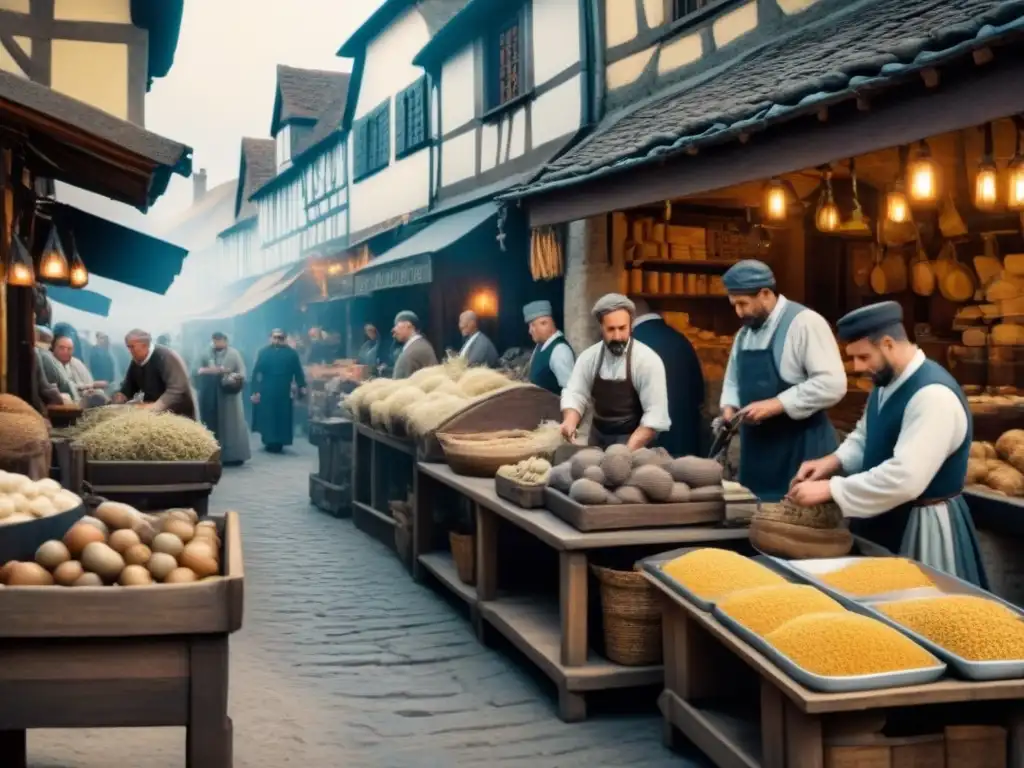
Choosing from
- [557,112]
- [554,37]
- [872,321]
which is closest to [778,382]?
[872,321]

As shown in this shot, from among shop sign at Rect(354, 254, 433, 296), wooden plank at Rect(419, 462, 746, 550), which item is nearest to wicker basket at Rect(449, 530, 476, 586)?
wooden plank at Rect(419, 462, 746, 550)

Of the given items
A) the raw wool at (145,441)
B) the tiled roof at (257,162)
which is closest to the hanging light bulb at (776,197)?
the raw wool at (145,441)

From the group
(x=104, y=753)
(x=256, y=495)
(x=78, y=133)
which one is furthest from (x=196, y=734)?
(x=256, y=495)

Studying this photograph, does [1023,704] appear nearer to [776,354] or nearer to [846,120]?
[776,354]

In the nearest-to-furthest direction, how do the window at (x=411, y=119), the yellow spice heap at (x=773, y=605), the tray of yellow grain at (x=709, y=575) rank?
the yellow spice heap at (x=773, y=605), the tray of yellow grain at (x=709, y=575), the window at (x=411, y=119)

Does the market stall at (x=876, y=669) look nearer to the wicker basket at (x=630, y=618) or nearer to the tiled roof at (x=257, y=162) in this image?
the wicker basket at (x=630, y=618)

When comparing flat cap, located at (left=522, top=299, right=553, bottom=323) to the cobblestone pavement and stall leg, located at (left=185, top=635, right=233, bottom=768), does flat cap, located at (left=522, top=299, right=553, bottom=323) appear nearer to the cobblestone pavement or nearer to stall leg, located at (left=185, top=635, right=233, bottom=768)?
the cobblestone pavement

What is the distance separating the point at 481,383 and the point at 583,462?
3562 mm

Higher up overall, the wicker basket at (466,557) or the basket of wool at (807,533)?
the basket of wool at (807,533)

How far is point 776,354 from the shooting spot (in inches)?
225

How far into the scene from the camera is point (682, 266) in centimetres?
1075

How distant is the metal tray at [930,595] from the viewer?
3.21 m

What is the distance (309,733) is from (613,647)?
142 centimetres

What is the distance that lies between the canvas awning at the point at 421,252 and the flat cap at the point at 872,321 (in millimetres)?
8324
